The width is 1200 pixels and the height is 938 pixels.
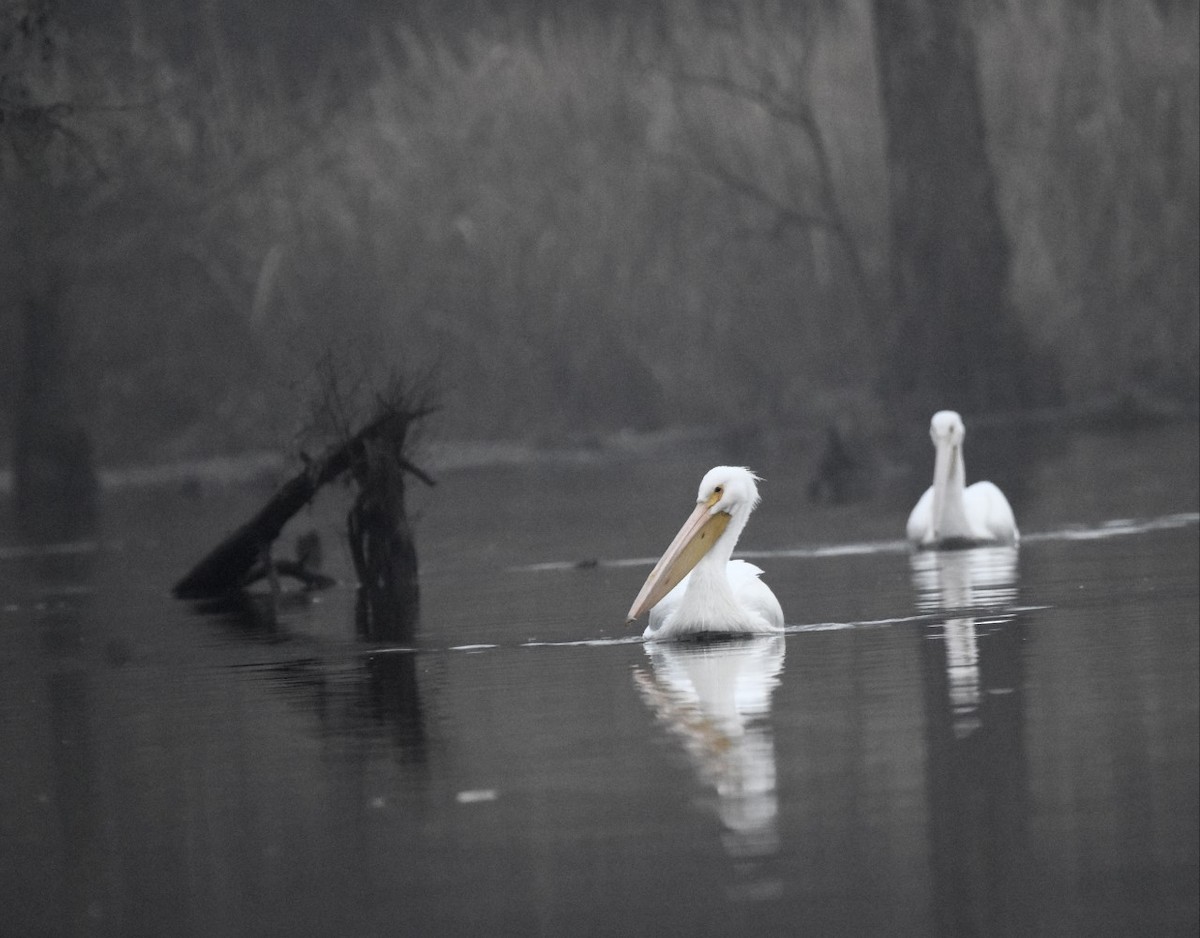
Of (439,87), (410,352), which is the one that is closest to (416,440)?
(410,352)

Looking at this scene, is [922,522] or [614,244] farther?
[614,244]

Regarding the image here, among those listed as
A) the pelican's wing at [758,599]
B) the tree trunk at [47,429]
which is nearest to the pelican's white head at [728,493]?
the pelican's wing at [758,599]

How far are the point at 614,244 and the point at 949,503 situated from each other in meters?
11.9

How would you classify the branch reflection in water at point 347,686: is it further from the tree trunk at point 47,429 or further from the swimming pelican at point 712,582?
the tree trunk at point 47,429

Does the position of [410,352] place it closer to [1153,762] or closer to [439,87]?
[439,87]

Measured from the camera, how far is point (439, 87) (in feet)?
93.0

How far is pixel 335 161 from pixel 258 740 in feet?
62.2

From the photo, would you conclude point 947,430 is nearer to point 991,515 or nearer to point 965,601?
point 991,515

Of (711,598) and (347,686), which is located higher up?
(711,598)

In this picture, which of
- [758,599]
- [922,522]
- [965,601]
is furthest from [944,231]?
[758,599]

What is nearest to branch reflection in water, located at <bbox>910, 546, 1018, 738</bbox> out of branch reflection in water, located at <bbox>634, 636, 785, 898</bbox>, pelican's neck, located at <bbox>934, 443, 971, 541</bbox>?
pelican's neck, located at <bbox>934, 443, 971, 541</bbox>

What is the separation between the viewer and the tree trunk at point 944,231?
25344mm

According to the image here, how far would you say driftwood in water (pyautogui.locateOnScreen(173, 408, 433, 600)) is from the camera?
13281 millimetres

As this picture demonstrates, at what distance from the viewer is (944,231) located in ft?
85.0
